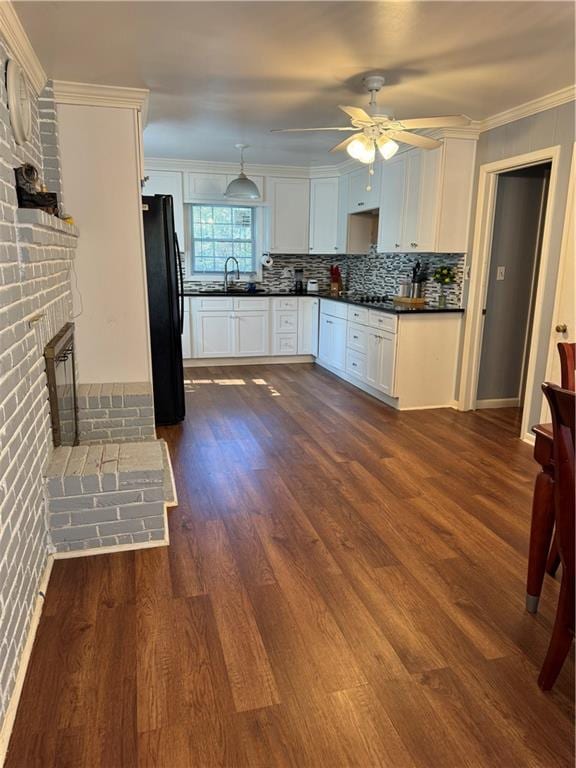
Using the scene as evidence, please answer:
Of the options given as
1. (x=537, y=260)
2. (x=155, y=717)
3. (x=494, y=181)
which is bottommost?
(x=155, y=717)

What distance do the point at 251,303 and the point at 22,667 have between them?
5039 millimetres

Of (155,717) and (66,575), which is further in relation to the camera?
(66,575)

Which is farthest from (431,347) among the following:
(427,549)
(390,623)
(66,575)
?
(66,575)

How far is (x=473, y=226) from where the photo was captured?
14.5 feet

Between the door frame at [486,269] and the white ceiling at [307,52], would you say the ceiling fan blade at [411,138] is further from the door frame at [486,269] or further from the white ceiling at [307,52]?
the door frame at [486,269]

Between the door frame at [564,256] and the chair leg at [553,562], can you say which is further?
the door frame at [564,256]

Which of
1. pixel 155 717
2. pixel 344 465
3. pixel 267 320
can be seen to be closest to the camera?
pixel 155 717

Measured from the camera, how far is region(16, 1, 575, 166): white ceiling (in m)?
2.26

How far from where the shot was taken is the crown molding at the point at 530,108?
3342 millimetres

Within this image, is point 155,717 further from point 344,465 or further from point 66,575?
point 344,465

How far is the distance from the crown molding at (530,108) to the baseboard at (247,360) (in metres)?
3.40

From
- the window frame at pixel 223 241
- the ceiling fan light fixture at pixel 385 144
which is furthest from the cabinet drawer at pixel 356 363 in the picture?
the ceiling fan light fixture at pixel 385 144

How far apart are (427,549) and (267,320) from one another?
4394 millimetres

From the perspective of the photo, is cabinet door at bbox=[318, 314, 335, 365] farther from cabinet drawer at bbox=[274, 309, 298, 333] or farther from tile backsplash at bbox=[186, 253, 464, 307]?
tile backsplash at bbox=[186, 253, 464, 307]
